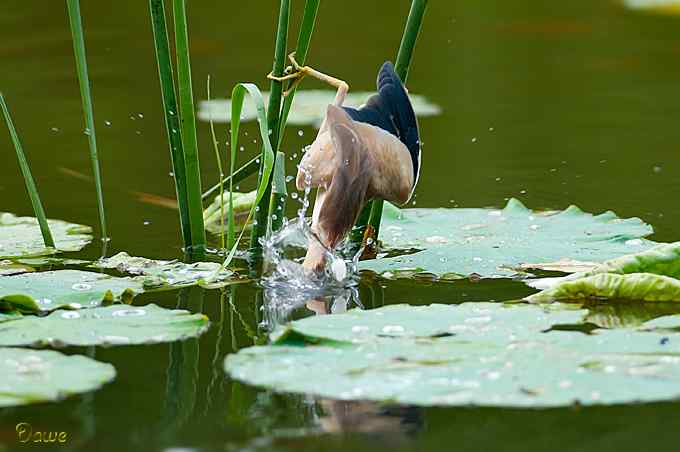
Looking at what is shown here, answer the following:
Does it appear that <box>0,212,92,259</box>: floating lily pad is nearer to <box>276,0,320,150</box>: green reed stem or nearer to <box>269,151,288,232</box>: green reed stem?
<box>269,151,288,232</box>: green reed stem

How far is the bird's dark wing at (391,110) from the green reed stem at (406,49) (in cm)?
7

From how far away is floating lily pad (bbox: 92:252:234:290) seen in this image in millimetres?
2826

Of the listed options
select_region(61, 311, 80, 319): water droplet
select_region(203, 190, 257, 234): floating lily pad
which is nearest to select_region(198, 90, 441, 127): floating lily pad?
select_region(203, 190, 257, 234): floating lily pad

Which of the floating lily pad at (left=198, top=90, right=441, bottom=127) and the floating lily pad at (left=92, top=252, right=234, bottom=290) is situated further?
the floating lily pad at (left=198, top=90, right=441, bottom=127)

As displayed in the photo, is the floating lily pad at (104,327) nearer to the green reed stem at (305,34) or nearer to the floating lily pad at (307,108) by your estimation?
the green reed stem at (305,34)

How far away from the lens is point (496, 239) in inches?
127

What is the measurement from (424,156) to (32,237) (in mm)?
1710

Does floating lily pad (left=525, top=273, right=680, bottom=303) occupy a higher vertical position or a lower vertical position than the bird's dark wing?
lower

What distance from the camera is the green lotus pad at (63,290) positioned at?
97.6 inches

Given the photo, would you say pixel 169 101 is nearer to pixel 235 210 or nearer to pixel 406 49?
pixel 406 49

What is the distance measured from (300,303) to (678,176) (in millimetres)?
1825

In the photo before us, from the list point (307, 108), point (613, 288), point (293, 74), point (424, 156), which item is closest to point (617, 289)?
point (613, 288)

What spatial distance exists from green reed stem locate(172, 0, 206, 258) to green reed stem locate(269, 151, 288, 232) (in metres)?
0.19

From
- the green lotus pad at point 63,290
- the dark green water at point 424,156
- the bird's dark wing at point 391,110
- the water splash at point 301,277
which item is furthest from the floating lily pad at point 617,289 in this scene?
the green lotus pad at point 63,290
